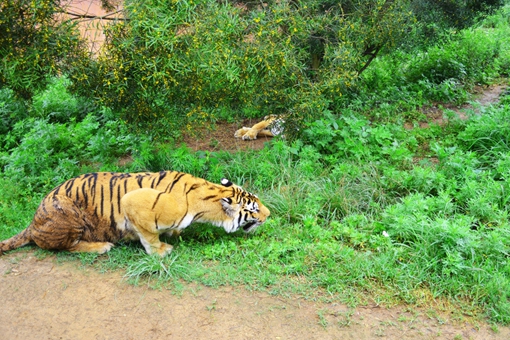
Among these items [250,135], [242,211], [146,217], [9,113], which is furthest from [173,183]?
[9,113]

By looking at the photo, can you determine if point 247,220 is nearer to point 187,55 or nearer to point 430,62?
point 187,55

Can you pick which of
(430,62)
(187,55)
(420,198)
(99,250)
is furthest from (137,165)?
(430,62)

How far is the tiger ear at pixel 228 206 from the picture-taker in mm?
4824

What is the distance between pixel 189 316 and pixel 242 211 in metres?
1.32

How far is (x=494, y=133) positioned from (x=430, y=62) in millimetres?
3431

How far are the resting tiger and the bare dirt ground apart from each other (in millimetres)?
462

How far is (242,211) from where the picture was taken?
5004mm

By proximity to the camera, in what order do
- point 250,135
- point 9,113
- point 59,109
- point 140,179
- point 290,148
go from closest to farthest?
point 140,179 < point 290,148 < point 250,135 < point 9,113 < point 59,109

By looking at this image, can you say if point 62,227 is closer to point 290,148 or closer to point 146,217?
point 146,217

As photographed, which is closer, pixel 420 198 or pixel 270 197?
pixel 420 198

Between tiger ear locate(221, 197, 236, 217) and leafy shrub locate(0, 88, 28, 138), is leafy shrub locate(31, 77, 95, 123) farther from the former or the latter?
tiger ear locate(221, 197, 236, 217)

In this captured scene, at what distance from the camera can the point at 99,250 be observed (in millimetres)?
4863

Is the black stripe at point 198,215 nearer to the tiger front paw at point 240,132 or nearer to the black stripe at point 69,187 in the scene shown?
the black stripe at point 69,187

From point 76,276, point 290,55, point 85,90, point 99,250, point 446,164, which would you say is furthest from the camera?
point 446,164
